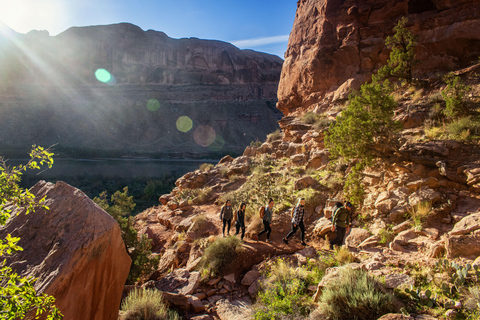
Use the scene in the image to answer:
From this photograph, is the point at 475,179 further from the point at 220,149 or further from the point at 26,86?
the point at 26,86

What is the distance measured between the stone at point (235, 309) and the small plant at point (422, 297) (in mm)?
2292

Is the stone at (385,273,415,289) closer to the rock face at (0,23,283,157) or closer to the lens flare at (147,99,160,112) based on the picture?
the rock face at (0,23,283,157)

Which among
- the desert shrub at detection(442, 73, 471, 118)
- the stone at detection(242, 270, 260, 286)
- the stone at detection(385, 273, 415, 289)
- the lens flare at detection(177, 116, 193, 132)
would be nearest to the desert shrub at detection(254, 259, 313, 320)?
the stone at detection(242, 270, 260, 286)

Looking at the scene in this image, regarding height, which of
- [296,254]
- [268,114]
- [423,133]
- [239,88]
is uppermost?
[239,88]

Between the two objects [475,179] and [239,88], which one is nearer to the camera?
[475,179]

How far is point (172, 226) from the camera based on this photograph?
1141cm

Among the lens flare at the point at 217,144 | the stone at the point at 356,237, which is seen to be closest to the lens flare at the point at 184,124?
the lens flare at the point at 217,144

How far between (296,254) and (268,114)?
182 feet

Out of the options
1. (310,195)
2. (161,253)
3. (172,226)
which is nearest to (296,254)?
(310,195)

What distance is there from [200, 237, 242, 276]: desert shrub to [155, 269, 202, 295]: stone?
284 mm

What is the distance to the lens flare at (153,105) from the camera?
54775mm

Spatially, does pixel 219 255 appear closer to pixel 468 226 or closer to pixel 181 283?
pixel 181 283

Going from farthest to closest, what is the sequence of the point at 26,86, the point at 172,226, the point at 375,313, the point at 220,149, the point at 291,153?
the point at 26,86
the point at 220,149
the point at 291,153
the point at 172,226
the point at 375,313

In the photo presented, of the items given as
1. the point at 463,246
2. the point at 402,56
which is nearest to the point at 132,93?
the point at 402,56
